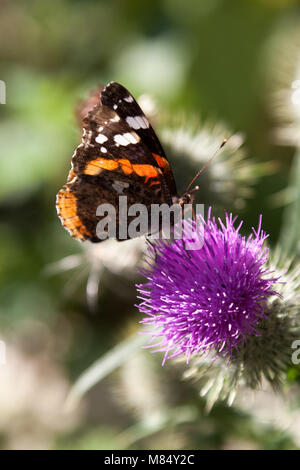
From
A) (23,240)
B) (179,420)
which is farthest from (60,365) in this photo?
(179,420)

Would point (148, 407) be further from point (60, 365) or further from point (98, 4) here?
point (98, 4)

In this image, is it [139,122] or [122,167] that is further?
[122,167]

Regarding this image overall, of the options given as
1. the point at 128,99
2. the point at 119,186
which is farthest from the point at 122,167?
the point at 128,99

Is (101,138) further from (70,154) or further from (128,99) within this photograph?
(70,154)

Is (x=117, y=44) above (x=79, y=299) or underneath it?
above

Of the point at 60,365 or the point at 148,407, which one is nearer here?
the point at 148,407

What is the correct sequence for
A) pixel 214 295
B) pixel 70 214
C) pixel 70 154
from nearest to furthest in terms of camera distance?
1. pixel 214 295
2. pixel 70 214
3. pixel 70 154
